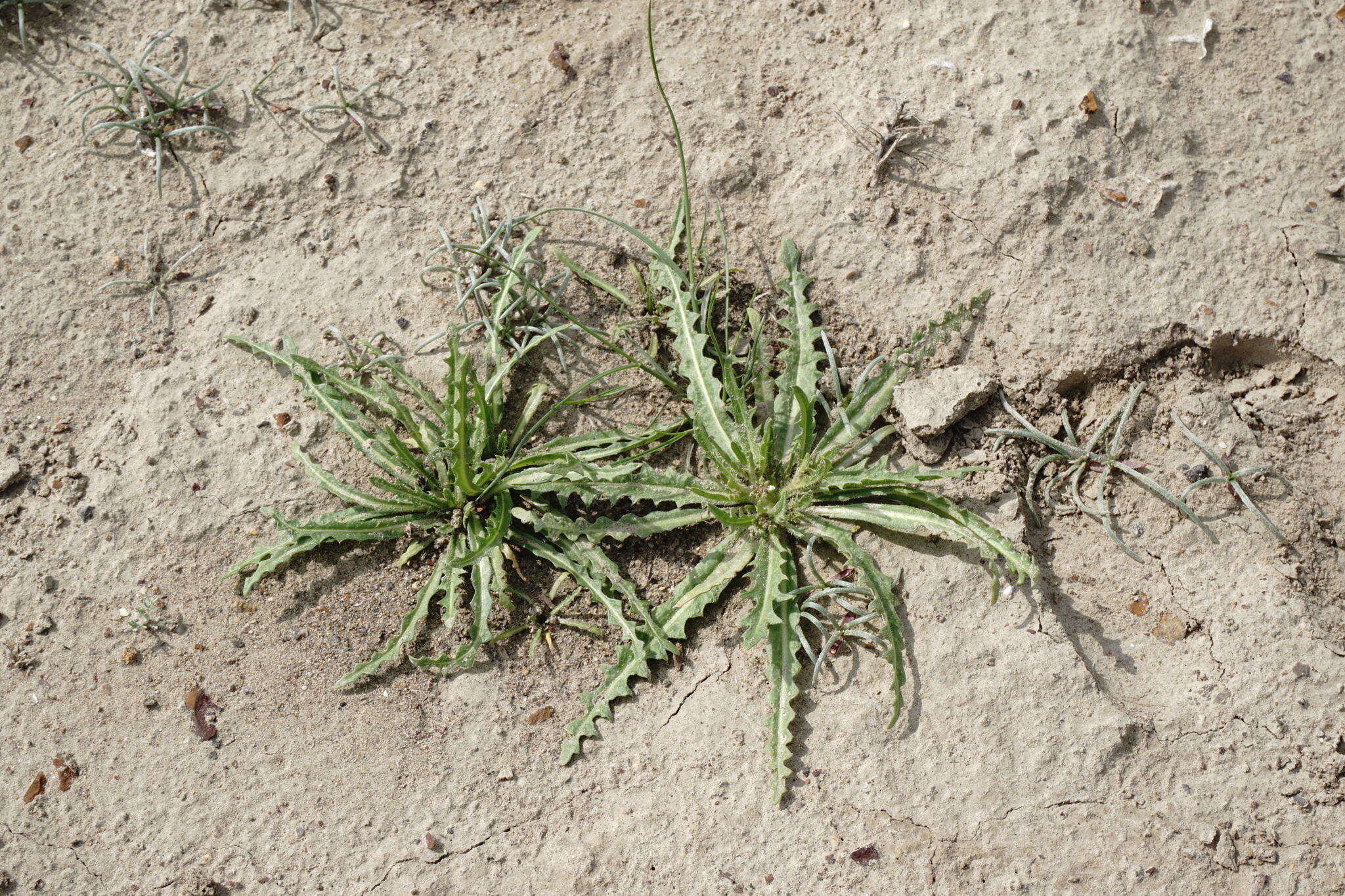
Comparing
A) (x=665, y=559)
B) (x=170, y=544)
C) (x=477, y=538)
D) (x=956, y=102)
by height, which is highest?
(x=956, y=102)

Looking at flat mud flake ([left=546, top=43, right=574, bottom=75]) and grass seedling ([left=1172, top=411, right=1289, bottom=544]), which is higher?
flat mud flake ([left=546, top=43, right=574, bottom=75])

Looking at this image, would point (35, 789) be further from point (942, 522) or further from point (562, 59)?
point (562, 59)

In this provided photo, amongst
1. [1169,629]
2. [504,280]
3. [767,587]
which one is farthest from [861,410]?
[504,280]

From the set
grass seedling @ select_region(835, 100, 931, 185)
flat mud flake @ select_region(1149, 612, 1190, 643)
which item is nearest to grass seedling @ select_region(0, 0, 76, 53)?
grass seedling @ select_region(835, 100, 931, 185)

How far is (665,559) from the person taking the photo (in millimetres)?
2766

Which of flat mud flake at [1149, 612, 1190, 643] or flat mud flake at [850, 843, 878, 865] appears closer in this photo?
flat mud flake at [850, 843, 878, 865]

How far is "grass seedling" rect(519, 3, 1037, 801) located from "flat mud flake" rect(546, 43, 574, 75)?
1.89ft

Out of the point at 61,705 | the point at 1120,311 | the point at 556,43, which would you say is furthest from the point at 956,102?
the point at 61,705

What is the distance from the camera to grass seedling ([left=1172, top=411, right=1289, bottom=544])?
257 cm

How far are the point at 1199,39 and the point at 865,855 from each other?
265 centimetres

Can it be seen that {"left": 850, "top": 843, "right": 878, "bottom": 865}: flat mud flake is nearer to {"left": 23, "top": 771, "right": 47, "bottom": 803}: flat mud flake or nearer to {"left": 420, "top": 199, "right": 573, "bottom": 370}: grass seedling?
{"left": 420, "top": 199, "right": 573, "bottom": 370}: grass seedling

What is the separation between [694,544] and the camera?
279 centimetres

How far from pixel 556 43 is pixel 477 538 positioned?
169cm

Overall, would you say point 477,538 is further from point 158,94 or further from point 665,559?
point 158,94
